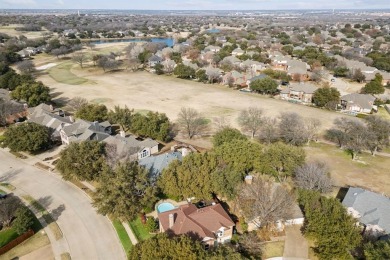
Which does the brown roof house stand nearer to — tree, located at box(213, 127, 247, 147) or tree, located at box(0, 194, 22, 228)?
tree, located at box(213, 127, 247, 147)

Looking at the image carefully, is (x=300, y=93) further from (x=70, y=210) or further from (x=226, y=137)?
(x=70, y=210)

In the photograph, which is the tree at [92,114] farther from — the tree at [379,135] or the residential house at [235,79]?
the tree at [379,135]


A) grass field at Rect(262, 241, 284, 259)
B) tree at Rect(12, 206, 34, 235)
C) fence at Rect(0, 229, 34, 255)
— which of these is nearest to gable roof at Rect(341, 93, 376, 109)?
grass field at Rect(262, 241, 284, 259)

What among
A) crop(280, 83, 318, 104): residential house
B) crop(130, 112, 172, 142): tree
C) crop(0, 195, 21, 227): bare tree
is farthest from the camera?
crop(280, 83, 318, 104): residential house

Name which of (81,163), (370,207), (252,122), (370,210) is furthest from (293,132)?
(81,163)

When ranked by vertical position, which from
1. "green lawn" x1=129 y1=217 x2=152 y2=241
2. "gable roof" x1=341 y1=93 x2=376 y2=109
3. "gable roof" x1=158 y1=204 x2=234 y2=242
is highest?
"gable roof" x1=158 y1=204 x2=234 y2=242

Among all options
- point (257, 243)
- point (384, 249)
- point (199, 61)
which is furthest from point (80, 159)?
point (199, 61)
